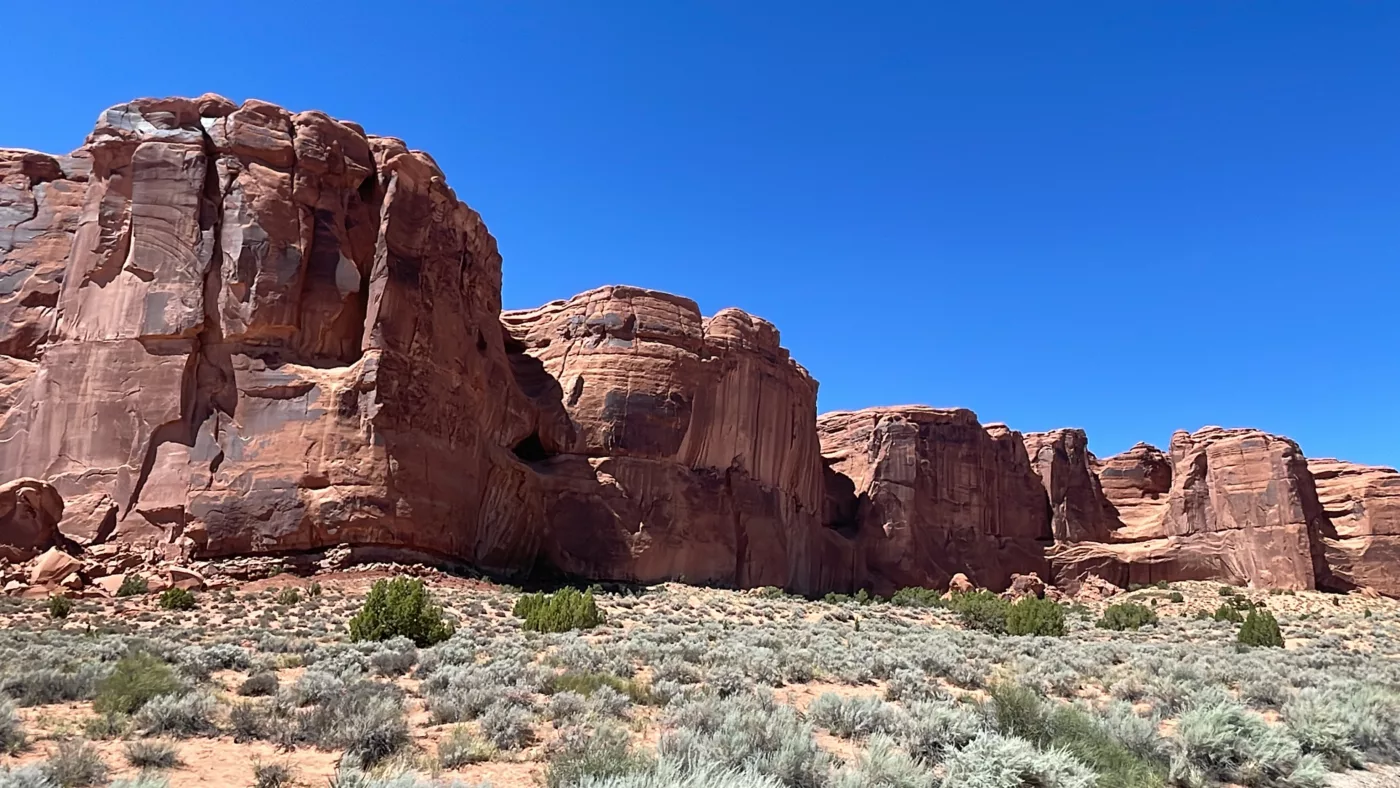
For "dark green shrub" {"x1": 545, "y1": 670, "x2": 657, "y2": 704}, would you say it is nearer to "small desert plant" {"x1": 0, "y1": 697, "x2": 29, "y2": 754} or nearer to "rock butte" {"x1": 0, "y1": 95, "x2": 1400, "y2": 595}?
"small desert plant" {"x1": 0, "y1": 697, "x2": 29, "y2": 754}

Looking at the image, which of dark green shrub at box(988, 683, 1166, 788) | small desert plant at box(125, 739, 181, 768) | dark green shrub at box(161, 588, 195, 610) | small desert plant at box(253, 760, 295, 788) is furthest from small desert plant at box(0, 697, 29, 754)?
dark green shrub at box(161, 588, 195, 610)

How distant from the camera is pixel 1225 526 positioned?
53281mm

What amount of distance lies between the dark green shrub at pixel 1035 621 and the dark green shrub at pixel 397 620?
16137mm

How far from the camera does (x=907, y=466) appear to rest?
185 feet

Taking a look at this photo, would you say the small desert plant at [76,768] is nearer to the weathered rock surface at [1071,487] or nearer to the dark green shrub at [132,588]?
the dark green shrub at [132,588]

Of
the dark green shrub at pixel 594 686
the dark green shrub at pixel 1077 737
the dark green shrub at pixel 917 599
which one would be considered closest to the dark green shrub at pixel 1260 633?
the dark green shrub at pixel 917 599

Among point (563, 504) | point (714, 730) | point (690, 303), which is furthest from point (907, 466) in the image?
point (714, 730)

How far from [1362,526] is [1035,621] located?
41583mm

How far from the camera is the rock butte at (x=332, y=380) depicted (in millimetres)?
26219

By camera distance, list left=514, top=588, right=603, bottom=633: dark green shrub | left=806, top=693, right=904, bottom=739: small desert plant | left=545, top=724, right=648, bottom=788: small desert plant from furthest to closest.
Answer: left=514, top=588, right=603, bottom=633: dark green shrub
left=806, top=693, right=904, bottom=739: small desert plant
left=545, top=724, right=648, bottom=788: small desert plant

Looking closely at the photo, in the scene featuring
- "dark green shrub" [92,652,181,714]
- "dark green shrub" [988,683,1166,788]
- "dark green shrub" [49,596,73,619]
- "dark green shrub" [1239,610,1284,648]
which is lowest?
"dark green shrub" [49,596,73,619]

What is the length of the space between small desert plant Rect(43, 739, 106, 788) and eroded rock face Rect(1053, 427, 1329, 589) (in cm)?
5728

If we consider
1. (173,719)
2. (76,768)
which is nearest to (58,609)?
(173,719)

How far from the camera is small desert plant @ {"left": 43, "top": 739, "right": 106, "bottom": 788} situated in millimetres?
5672
